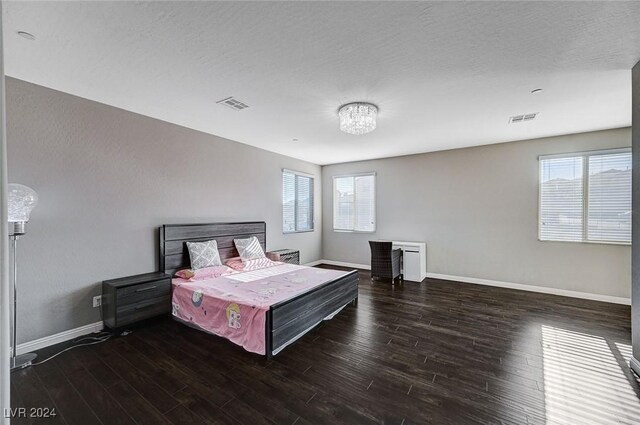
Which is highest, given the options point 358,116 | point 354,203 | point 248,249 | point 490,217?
point 358,116

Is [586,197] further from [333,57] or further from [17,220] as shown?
[17,220]

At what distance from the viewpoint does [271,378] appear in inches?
87.4

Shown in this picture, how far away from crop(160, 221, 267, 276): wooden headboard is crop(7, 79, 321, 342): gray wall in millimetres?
146

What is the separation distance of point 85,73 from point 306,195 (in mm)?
4708

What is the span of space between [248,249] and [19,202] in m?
2.72

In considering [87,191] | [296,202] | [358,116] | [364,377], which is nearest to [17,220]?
[87,191]

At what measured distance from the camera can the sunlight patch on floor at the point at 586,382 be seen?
71.9 inches

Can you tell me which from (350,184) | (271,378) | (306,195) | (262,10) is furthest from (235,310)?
(350,184)

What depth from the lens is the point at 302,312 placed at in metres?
2.83

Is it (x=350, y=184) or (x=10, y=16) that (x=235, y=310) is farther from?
(x=350, y=184)

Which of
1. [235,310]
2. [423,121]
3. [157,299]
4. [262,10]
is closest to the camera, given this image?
[262,10]

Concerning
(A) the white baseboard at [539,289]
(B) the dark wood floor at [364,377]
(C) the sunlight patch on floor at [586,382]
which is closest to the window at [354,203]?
(A) the white baseboard at [539,289]

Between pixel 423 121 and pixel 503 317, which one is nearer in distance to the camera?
pixel 503 317

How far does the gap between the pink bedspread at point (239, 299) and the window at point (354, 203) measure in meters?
2.91
